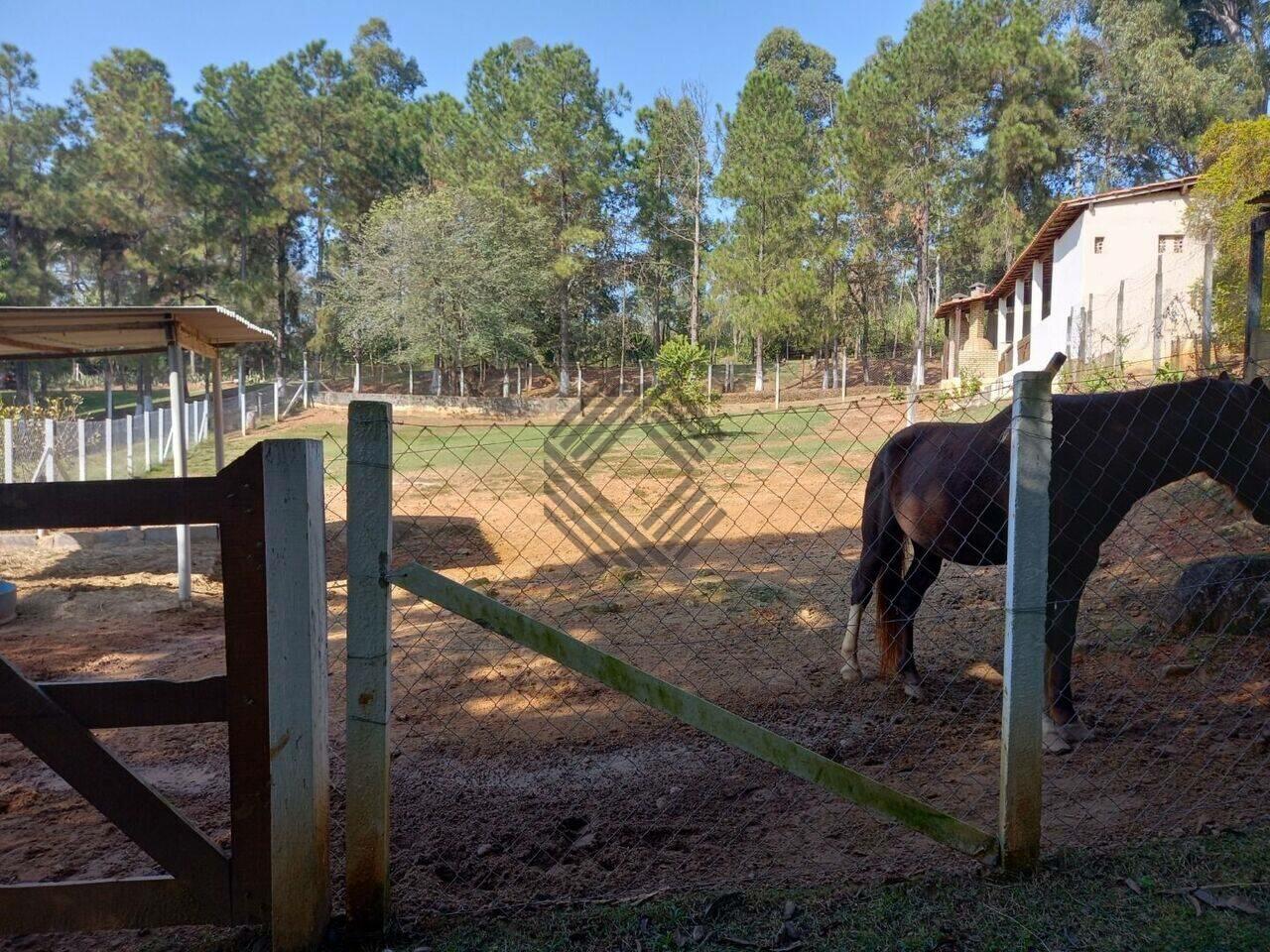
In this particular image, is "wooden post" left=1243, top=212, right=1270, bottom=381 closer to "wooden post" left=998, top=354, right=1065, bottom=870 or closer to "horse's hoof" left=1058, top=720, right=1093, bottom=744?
"horse's hoof" left=1058, top=720, right=1093, bottom=744

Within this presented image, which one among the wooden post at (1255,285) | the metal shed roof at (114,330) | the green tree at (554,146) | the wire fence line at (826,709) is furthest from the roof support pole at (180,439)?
the green tree at (554,146)

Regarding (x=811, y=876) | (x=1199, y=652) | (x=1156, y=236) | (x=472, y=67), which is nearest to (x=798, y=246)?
(x=1156, y=236)

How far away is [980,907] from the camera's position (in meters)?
2.38

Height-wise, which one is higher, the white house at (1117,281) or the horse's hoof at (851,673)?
the white house at (1117,281)

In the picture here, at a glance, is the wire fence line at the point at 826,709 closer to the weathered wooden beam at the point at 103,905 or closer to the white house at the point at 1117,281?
the weathered wooden beam at the point at 103,905

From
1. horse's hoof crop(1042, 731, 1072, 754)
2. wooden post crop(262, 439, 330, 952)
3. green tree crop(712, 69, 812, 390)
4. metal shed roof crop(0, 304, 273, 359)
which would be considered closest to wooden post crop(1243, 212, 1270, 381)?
horse's hoof crop(1042, 731, 1072, 754)

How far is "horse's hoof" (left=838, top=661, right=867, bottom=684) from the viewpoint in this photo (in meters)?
4.75

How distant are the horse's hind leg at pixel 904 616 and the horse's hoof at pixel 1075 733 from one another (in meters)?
0.84

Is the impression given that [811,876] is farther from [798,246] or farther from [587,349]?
[587,349]

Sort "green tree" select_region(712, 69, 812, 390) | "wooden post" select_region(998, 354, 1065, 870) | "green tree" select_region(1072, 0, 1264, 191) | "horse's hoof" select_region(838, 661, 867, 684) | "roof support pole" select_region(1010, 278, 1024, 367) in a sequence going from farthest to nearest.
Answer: "green tree" select_region(1072, 0, 1264, 191), "green tree" select_region(712, 69, 812, 390), "roof support pole" select_region(1010, 278, 1024, 367), "horse's hoof" select_region(838, 661, 867, 684), "wooden post" select_region(998, 354, 1065, 870)

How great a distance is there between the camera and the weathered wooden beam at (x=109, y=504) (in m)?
2.00

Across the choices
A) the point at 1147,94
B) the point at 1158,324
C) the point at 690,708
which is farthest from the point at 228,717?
the point at 1147,94

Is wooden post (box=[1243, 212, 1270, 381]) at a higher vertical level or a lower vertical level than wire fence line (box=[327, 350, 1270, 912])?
higher

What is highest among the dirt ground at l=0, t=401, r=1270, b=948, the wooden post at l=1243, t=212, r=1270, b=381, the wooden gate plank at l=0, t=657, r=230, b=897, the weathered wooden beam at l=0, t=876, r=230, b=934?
the wooden post at l=1243, t=212, r=1270, b=381
